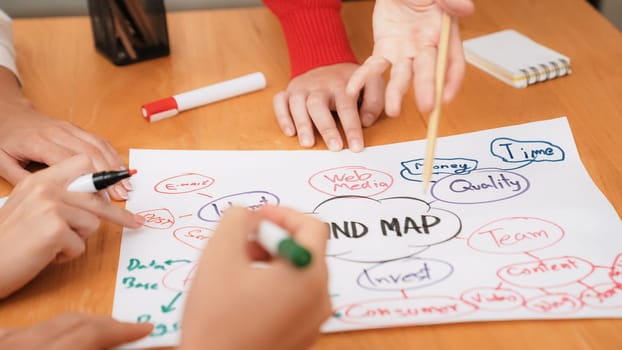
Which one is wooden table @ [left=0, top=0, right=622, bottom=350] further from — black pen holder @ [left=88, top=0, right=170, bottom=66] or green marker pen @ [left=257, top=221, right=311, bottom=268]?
green marker pen @ [left=257, top=221, right=311, bottom=268]

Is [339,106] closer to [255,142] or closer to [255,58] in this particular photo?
[255,142]

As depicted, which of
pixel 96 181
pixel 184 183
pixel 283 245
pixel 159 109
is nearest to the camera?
pixel 283 245

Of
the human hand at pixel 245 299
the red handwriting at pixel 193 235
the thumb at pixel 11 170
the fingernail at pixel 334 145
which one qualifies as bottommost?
the thumb at pixel 11 170

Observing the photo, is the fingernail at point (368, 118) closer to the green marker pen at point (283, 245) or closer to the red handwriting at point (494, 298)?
the red handwriting at point (494, 298)

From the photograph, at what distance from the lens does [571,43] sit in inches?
38.9

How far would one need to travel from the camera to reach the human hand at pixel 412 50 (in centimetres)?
69

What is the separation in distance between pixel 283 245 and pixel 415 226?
0.27 metres

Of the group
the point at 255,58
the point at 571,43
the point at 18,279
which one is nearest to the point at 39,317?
the point at 18,279

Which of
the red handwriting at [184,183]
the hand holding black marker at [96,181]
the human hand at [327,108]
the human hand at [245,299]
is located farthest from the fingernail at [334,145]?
the human hand at [245,299]

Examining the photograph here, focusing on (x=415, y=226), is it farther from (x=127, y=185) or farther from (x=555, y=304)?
(x=127, y=185)

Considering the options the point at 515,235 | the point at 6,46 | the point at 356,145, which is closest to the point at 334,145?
the point at 356,145

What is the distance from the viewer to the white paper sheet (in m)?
0.57

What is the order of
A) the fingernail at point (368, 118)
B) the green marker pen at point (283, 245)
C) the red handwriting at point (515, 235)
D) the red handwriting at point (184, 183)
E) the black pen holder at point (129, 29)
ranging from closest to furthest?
the green marker pen at point (283, 245) → the red handwriting at point (515, 235) → the red handwriting at point (184, 183) → the fingernail at point (368, 118) → the black pen holder at point (129, 29)

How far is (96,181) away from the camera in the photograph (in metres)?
0.63
